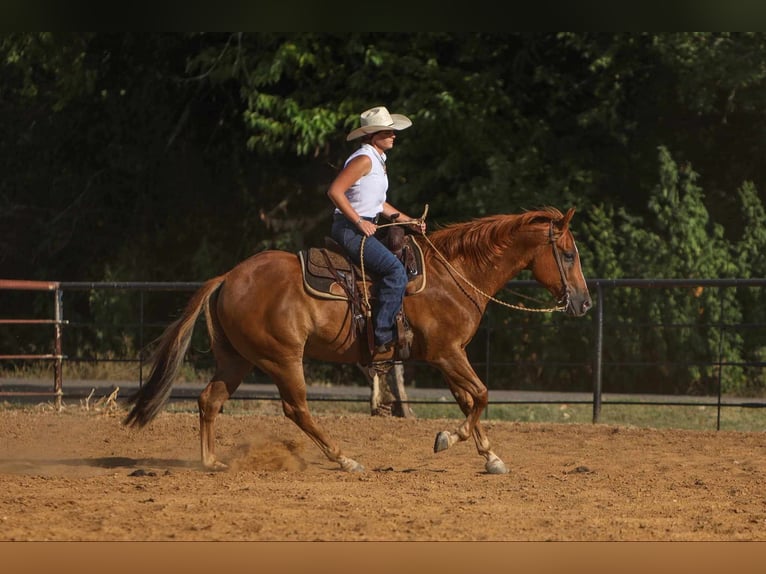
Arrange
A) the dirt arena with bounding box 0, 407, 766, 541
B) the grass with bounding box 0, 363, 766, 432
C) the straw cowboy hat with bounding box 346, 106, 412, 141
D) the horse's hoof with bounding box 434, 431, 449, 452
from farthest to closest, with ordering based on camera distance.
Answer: the grass with bounding box 0, 363, 766, 432, the straw cowboy hat with bounding box 346, 106, 412, 141, the horse's hoof with bounding box 434, 431, 449, 452, the dirt arena with bounding box 0, 407, 766, 541

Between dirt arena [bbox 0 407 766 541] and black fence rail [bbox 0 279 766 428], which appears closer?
dirt arena [bbox 0 407 766 541]

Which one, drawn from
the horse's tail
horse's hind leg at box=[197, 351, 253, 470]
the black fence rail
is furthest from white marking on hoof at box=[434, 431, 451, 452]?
the black fence rail

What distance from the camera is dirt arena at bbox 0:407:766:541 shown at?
5.65m

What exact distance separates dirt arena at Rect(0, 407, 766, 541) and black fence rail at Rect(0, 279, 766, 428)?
108 centimetres

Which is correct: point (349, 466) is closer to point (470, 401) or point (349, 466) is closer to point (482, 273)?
point (470, 401)

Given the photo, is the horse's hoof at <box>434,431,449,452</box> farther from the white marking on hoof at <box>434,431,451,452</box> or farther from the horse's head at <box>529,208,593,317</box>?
the horse's head at <box>529,208,593,317</box>

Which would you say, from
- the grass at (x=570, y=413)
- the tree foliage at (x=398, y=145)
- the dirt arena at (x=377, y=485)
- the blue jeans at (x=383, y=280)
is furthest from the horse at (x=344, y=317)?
the tree foliage at (x=398, y=145)

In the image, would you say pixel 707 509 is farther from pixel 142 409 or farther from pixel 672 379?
pixel 672 379

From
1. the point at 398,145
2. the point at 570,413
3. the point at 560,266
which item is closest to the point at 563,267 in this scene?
the point at 560,266

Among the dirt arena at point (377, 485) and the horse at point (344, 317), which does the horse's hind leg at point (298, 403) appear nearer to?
the horse at point (344, 317)

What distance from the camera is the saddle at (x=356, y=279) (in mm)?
7820

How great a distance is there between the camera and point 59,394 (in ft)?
38.7

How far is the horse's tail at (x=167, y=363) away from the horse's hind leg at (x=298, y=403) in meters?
0.57
